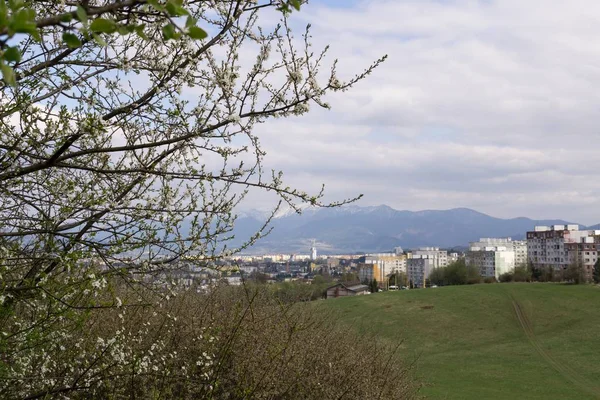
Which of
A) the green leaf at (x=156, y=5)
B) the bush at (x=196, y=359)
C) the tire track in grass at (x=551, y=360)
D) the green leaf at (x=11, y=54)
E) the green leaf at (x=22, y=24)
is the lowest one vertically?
the tire track in grass at (x=551, y=360)

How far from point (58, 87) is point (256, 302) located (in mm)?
6864

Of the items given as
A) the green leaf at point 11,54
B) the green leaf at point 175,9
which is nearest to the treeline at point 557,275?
the green leaf at point 175,9

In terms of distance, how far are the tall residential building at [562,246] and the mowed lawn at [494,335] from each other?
43.0 metres

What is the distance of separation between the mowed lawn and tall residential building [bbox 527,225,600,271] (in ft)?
141

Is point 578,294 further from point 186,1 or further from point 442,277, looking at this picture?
point 186,1

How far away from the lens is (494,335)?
37000 millimetres

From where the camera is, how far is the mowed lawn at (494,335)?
2253 centimetres

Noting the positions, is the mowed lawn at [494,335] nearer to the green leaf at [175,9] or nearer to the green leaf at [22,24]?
the green leaf at [175,9]

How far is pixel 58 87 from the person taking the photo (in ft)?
11.9

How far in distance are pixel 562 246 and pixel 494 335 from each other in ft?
216

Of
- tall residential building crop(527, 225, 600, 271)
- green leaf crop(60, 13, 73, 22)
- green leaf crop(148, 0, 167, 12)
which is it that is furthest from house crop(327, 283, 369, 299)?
green leaf crop(60, 13, 73, 22)

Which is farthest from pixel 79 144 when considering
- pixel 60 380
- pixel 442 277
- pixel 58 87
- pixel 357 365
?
pixel 442 277

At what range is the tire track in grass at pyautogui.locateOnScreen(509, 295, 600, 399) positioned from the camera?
916 inches

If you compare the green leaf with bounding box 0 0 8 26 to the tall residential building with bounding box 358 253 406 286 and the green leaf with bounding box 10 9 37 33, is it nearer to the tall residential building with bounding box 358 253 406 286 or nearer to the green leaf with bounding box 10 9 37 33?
the green leaf with bounding box 10 9 37 33
